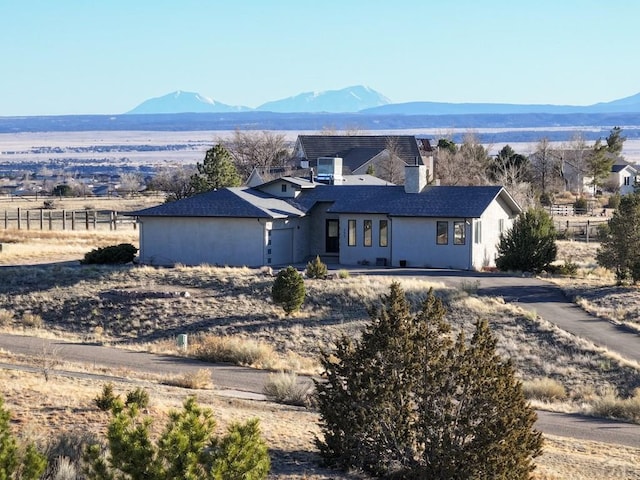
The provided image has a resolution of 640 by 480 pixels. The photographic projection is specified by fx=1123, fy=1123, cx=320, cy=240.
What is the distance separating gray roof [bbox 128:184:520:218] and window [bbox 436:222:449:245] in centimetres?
61

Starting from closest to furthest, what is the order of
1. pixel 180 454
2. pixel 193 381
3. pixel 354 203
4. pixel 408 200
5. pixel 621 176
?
pixel 180 454 < pixel 193 381 < pixel 408 200 < pixel 354 203 < pixel 621 176

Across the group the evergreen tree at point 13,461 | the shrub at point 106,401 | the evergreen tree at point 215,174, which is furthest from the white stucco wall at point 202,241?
the evergreen tree at point 13,461

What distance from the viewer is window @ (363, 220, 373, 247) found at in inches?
1779

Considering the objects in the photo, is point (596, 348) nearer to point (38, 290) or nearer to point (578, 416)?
point (578, 416)

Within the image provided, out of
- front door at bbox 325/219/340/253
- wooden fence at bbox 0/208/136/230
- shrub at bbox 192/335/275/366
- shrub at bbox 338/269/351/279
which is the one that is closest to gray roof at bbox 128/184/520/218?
front door at bbox 325/219/340/253

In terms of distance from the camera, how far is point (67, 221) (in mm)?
72562

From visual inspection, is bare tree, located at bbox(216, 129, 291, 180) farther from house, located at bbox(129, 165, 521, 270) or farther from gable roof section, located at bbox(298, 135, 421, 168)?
house, located at bbox(129, 165, 521, 270)

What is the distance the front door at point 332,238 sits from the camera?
154 ft

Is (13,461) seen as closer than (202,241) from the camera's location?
Yes

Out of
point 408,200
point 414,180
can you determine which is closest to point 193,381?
point 408,200

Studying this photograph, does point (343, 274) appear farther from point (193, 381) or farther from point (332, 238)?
point (193, 381)

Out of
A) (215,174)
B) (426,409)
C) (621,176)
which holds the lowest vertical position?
(621,176)

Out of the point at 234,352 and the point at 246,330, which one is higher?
the point at 234,352

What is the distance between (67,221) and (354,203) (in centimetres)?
3209
